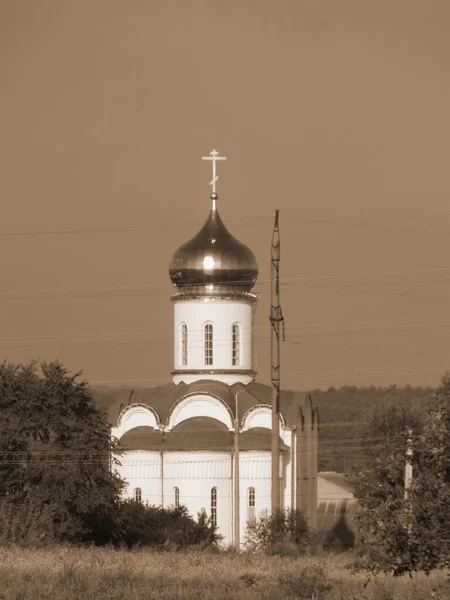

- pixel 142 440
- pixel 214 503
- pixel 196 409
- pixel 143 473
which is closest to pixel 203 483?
pixel 214 503

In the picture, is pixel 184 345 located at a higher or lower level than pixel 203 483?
higher

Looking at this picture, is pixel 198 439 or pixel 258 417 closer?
pixel 198 439

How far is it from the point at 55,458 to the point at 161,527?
589 centimetres

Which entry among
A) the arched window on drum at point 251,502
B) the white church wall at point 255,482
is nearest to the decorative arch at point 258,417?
the white church wall at point 255,482

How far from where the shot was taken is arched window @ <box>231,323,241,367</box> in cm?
5291

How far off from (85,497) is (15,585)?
43.5 ft

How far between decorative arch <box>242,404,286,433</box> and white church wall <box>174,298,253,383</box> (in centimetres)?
183

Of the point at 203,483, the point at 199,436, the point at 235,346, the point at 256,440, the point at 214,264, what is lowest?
the point at 203,483

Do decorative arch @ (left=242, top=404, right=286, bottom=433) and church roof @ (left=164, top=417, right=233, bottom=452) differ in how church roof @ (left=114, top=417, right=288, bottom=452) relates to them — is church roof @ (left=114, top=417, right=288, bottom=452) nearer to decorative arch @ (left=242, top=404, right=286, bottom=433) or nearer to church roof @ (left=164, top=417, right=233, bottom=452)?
church roof @ (left=164, top=417, right=233, bottom=452)

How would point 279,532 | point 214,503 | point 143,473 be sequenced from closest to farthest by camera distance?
point 279,532 < point 214,503 < point 143,473

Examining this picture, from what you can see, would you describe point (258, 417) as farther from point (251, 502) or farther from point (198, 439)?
point (251, 502)

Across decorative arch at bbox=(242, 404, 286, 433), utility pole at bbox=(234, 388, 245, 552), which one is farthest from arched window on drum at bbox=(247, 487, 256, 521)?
decorative arch at bbox=(242, 404, 286, 433)

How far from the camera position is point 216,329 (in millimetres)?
52750

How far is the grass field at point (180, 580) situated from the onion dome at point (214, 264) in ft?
72.6
